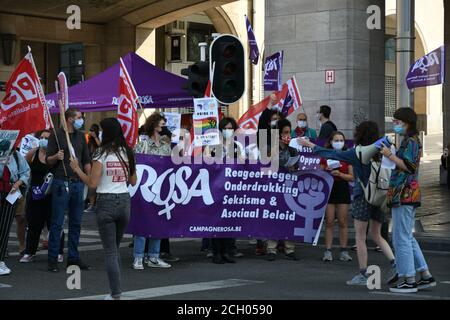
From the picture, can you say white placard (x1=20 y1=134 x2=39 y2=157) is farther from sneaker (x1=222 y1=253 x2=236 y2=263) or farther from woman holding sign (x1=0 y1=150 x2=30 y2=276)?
sneaker (x1=222 y1=253 x2=236 y2=263)

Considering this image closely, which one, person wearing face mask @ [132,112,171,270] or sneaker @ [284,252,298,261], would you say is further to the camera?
sneaker @ [284,252,298,261]

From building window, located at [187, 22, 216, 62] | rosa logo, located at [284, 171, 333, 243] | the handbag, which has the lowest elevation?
the handbag

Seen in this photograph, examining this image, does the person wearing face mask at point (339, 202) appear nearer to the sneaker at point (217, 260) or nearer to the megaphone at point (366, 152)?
the sneaker at point (217, 260)

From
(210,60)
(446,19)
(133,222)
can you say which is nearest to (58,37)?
(446,19)

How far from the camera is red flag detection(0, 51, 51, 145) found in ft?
36.1

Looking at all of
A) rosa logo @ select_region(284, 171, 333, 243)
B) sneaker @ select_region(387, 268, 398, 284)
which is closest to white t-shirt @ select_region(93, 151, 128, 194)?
sneaker @ select_region(387, 268, 398, 284)

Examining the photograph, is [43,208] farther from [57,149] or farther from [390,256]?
[390,256]

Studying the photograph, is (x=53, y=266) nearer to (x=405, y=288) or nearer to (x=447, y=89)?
(x=405, y=288)

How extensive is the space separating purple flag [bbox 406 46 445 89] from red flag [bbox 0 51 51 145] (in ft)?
23.1

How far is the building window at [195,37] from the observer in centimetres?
3516

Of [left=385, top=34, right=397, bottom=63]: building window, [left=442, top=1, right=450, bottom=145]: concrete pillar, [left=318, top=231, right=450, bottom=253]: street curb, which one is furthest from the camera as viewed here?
[left=385, top=34, right=397, bottom=63]: building window

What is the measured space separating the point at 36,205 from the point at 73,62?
9133 millimetres

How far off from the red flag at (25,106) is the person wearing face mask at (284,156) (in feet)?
10.6

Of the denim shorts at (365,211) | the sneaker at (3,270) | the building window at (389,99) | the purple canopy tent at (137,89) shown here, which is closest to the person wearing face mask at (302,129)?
the purple canopy tent at (137,89)
